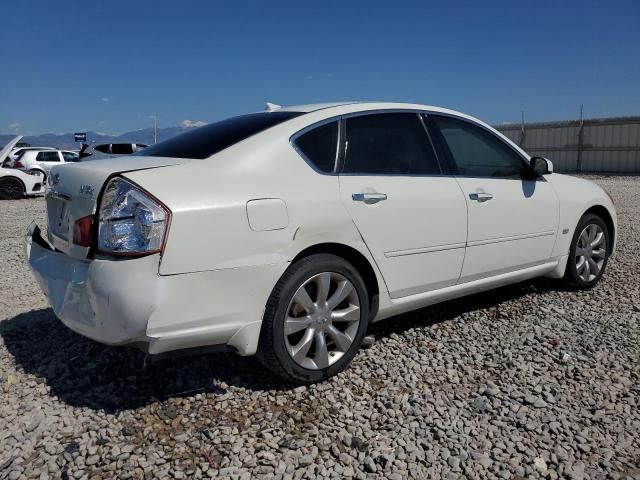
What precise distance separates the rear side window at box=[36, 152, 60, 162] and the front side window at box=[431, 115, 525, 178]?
18676mm

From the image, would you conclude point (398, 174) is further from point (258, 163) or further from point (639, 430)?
point (639, 430)

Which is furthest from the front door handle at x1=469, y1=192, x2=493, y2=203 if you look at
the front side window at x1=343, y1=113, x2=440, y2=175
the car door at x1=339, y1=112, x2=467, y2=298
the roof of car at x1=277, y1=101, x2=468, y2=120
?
the roof of car at x1=277, y1=101, x2=468, y2=120

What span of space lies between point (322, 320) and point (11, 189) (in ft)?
49.8

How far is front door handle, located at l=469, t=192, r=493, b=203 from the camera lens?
376 centimetres

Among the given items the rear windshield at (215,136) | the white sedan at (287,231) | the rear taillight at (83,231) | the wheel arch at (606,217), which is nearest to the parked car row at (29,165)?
the rear windshield at (215,136)

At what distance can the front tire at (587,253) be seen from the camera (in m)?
4.76

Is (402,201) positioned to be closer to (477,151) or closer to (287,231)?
(287,231)

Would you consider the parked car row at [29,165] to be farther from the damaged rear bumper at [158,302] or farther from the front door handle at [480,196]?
the front door handle at [480,196]

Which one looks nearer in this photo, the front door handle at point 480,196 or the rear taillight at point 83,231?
the rear taillight at point 83,231

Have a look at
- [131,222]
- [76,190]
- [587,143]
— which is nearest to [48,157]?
[76,190]

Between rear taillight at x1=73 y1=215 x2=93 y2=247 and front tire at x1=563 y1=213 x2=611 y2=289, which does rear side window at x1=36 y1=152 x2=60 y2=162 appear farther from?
front tire at x1=563 y1=213 x2=611 y2=289

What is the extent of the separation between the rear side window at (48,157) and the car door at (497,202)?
61.4 ft

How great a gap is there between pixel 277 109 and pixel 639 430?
2832 mm

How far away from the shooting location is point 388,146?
3.49 m
